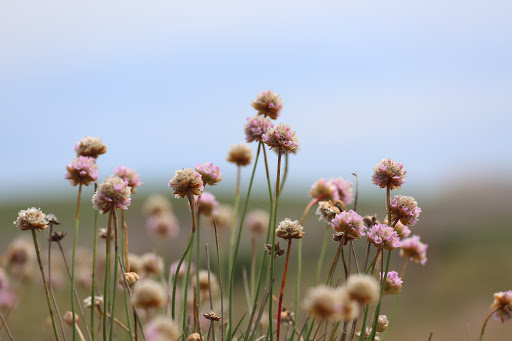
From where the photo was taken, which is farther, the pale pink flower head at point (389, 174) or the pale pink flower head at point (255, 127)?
the pale pink flower head at point (255, 127)

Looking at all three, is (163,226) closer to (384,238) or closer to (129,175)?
(129,175)

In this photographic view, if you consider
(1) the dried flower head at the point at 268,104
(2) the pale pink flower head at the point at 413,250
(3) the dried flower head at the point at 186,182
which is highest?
(1) the dried flower head at the point at 268,104

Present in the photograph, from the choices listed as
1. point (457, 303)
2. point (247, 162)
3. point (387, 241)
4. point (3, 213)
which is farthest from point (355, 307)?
point (3, 213)

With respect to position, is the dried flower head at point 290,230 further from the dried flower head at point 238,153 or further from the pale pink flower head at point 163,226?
the pale pink flower head at point 163,226

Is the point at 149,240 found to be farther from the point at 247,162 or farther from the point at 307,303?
the point at 307,303

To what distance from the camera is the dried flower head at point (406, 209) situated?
153cm

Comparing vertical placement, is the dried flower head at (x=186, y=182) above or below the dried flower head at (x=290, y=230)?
above

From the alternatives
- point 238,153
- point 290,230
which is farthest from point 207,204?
point 290,230

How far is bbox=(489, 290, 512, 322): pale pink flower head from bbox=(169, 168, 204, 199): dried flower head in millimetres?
1117

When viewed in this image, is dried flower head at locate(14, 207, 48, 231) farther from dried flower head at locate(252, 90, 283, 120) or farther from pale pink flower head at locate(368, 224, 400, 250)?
pale pink flower head at locate(368, 224, 400, 250)

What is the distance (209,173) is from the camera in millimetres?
1717

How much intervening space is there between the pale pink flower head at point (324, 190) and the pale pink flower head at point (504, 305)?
0.69m

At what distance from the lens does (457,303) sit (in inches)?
320

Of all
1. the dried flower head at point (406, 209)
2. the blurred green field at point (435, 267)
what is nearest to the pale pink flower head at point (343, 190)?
the dried flower head at point (406, 209)
